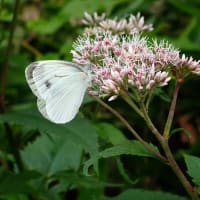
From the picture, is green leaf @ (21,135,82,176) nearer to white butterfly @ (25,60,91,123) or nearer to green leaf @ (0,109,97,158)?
green leaf @ (0,109,97,158)

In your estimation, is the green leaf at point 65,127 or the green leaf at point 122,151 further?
the green leaf at point 65,127

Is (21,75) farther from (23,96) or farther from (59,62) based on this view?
(59,62)

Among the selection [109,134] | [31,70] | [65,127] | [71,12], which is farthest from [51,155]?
[71,12]

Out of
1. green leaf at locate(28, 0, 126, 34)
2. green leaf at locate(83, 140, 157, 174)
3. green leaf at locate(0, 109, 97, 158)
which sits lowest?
green leaf at locate(0, 109, 97, 158)

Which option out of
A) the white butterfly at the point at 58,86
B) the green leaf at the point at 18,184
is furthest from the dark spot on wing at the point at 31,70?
the green leaf at the point at 18,184

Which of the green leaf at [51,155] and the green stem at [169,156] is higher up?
the green stem at [169,156]

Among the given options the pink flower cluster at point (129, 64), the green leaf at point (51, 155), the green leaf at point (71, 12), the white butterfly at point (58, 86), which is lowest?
the green leaf at point (51, 155)

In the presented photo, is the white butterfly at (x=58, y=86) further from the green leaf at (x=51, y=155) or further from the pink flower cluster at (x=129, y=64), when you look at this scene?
the green leaf at (x=51, y=155)

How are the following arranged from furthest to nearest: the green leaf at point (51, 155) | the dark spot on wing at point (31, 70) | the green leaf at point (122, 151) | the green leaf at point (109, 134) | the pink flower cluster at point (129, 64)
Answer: the green leaf at point (51, 155) → the green leaf at point (109, 134) → the dark spot on wing at point (31, 70) → the pink flower cluster at point (129, 64) → the green leaf at point (122, 151)

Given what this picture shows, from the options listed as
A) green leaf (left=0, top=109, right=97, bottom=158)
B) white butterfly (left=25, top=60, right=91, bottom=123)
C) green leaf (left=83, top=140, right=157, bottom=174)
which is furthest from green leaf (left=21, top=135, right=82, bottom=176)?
green leaf (left=83, top=140, right=157, bottom=174)
